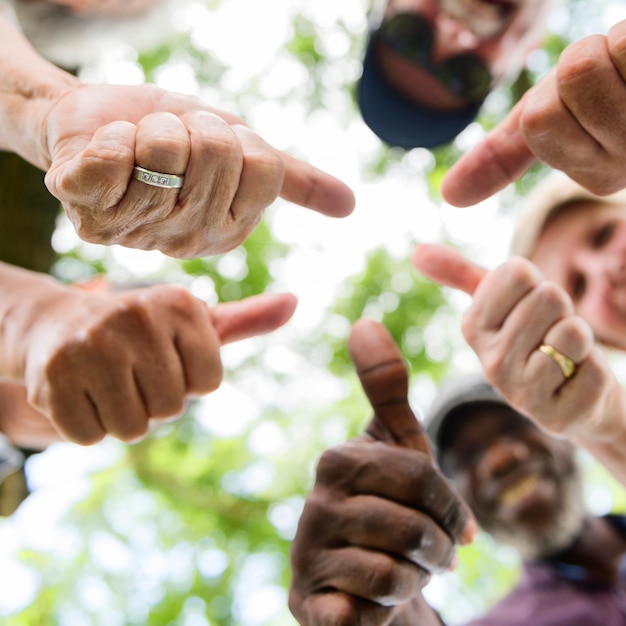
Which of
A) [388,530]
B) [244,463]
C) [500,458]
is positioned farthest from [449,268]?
[244,463]

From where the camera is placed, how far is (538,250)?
1651mm

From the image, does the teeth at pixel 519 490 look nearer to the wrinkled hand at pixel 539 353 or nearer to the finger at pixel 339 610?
the wrinkled hand at pixel 539 353

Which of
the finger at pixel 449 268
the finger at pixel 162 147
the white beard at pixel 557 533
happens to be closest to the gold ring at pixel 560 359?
the finger at pixel 449 268

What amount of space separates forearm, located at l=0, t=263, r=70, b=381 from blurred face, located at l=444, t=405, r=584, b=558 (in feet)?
4.00

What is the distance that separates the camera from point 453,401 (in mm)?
1791

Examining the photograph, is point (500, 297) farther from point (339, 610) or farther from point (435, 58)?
point (435, 58)

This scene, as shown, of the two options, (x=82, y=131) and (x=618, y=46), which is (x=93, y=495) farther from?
(x=618, y=46)

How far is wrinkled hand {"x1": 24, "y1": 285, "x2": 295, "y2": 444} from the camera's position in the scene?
0.86m

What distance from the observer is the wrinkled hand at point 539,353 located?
0.89 metres

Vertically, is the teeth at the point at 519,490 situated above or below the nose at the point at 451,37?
below

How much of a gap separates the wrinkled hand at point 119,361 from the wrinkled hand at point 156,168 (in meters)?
0.17

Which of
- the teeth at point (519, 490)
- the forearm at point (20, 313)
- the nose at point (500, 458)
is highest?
the forearm at point (20, 313)

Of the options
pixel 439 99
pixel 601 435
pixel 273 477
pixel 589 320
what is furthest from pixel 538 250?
pixel 273 477

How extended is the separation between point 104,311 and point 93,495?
260 cm
